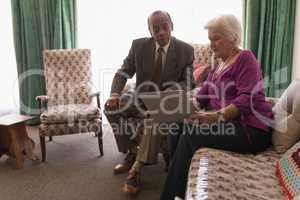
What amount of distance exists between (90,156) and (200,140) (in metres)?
1.46

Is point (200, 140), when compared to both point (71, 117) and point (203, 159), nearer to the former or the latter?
point (203, 159)

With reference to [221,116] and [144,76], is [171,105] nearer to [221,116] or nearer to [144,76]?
[221,116]

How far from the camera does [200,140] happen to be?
187 centimetres

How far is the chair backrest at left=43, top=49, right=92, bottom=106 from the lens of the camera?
10.8 feet

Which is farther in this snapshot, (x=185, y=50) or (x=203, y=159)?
(x=185, y=50)

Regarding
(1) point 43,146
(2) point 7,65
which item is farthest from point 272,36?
(2) point 7,65

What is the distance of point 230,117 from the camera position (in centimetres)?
187

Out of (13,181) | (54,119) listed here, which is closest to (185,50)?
(54,119)

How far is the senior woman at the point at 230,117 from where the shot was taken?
1.83 metres

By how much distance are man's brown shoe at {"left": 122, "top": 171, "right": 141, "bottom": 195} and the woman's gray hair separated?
1183mm

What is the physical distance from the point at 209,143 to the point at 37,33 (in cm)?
270

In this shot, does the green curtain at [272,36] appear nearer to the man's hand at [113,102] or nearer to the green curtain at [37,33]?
the man's hand at [113,102]

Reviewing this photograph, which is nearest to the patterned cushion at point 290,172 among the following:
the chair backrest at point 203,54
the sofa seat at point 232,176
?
the sofa seat at point 232,176

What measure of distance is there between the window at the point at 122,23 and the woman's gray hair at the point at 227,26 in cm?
168
